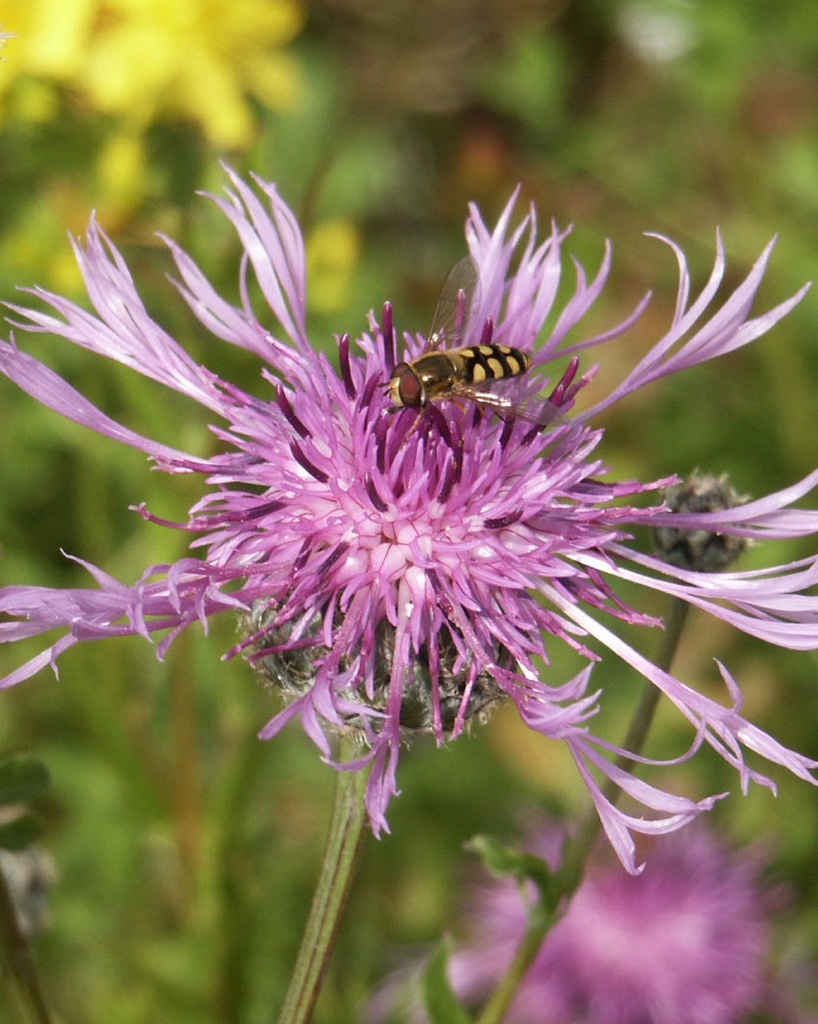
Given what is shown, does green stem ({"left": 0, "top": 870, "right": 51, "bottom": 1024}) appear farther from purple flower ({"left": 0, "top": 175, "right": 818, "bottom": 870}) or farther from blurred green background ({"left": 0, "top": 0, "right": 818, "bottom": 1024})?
blurred green background ({"left": 0, "top": 0, "right": 818, "bottom": 1024})

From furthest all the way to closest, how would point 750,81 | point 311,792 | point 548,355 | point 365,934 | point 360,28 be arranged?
point 360,28 < point 750,81 < point 311,792 < point 365,934 < point 548,355

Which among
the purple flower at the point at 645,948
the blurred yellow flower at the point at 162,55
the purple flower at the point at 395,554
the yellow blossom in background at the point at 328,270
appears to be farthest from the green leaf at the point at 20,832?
the yellow blossom in background at the point at 328,270

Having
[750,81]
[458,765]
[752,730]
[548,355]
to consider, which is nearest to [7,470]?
[458,765]

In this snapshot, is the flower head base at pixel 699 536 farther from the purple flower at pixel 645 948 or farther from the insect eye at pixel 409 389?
the purple flower at pixel 645 948

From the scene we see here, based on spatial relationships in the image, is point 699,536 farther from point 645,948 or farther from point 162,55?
point 162,55

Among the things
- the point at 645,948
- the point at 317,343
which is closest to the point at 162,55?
the point at 317,343

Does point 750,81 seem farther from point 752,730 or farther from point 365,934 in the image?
point 752,730

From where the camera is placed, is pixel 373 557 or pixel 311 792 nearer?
pixel 373 557
